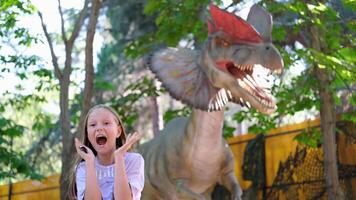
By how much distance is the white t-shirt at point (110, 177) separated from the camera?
308 centimetres

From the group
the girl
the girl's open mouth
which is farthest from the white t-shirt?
the girl's open mouth

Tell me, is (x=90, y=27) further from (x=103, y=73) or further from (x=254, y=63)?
(x=103, y=73)

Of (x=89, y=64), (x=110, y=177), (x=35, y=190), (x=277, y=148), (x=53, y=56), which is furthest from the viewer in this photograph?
(x=35, y=190)

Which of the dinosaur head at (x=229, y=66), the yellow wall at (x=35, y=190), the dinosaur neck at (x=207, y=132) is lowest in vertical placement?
the yellow wall at (x=35, y=190)


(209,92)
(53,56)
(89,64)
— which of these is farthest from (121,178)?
(53,56)

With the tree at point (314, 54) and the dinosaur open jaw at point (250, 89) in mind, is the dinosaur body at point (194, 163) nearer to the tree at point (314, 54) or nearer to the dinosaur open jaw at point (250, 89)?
the dinosaur open jaw at point (250, 89)

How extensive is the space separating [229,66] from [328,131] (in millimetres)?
2116

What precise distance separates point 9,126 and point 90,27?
255cm

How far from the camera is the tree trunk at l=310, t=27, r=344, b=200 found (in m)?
7.21

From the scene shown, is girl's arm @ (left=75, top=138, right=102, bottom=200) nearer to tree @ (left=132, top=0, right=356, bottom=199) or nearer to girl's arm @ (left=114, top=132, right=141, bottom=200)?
girl's arm @ (left=114, top=132, right=141, bottom=200)

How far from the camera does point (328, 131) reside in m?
7.30

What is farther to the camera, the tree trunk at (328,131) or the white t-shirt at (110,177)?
the tree trunk at (328,131)

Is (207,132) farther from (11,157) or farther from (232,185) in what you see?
(11,157)

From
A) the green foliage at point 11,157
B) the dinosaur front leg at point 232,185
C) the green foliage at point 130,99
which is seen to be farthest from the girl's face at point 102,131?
the green foliage at point 11,157
